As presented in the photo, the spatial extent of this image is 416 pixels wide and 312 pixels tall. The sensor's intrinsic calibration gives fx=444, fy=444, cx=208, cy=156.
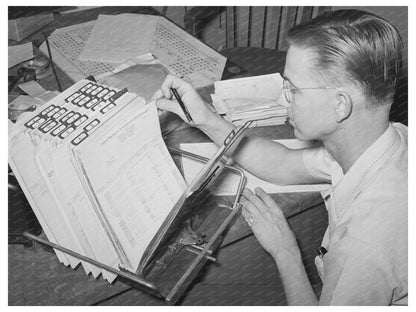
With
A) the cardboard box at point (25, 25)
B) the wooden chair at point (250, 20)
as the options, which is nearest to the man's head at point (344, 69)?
the wooden chair at point (250, 20)

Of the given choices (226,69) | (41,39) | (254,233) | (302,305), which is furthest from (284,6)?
(302,305)

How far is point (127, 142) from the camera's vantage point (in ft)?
3.09

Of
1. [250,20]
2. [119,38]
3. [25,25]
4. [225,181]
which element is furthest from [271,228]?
[250,20]

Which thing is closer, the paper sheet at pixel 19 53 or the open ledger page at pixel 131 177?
the open ledger page at pixel 131 177

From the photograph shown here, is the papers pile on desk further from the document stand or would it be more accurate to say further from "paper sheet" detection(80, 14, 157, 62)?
"paper sheet" detection(80, 14, 157, 62)

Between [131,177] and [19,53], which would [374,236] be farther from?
[19,53]

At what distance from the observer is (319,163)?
49.1 inches

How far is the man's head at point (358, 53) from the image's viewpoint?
99cm

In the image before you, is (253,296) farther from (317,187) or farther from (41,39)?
(41,39)

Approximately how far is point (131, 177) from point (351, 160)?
1.87 ft

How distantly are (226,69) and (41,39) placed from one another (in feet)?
2.37

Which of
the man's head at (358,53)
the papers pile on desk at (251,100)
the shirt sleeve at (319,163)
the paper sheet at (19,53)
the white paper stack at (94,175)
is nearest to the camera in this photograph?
the white paper stack at (94,175)

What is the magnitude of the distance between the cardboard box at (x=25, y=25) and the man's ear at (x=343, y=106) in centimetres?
124

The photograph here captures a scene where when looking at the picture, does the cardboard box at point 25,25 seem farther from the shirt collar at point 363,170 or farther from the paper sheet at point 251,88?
the shirt collar at point 363,170
